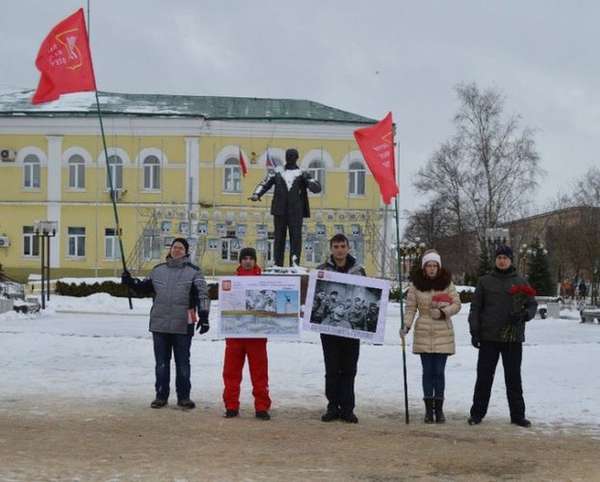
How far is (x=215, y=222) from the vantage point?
42.6 metres

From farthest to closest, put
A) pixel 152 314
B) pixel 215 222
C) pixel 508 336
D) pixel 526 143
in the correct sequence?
1. pixel 526 143
2. pixel 215 222
3. pixel 152 314
4. pixel 508 336

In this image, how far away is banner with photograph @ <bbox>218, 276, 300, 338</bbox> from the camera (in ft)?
28.8

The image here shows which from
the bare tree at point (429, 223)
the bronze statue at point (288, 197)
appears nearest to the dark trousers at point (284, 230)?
the bronze statue at point (288, 197)

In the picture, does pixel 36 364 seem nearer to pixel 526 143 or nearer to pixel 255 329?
pixel 255 329

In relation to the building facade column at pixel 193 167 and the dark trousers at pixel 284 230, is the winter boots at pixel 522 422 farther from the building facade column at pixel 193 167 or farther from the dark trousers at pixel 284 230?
the building facade column at pixel 193 167

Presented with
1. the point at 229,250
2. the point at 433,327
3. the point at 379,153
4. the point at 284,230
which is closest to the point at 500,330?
the point at 433,327

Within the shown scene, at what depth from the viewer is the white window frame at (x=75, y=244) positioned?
145ft

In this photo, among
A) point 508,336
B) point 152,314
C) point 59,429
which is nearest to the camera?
point 59,429

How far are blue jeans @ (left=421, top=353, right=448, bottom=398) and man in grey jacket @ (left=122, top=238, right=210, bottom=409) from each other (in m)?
2.28

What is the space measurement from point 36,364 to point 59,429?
4532 mm

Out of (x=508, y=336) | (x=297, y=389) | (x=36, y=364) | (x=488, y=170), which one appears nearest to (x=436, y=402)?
(x=508, y=336)

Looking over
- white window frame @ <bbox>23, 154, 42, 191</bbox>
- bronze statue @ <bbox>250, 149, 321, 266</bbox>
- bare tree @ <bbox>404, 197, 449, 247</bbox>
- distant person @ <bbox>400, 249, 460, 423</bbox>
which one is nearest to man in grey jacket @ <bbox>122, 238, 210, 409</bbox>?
distant person @ <bbox>400, 249, 460, 423</bbox>

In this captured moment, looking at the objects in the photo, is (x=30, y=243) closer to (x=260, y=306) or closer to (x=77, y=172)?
(x=77, y=172)

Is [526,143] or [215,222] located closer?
[215,222]
